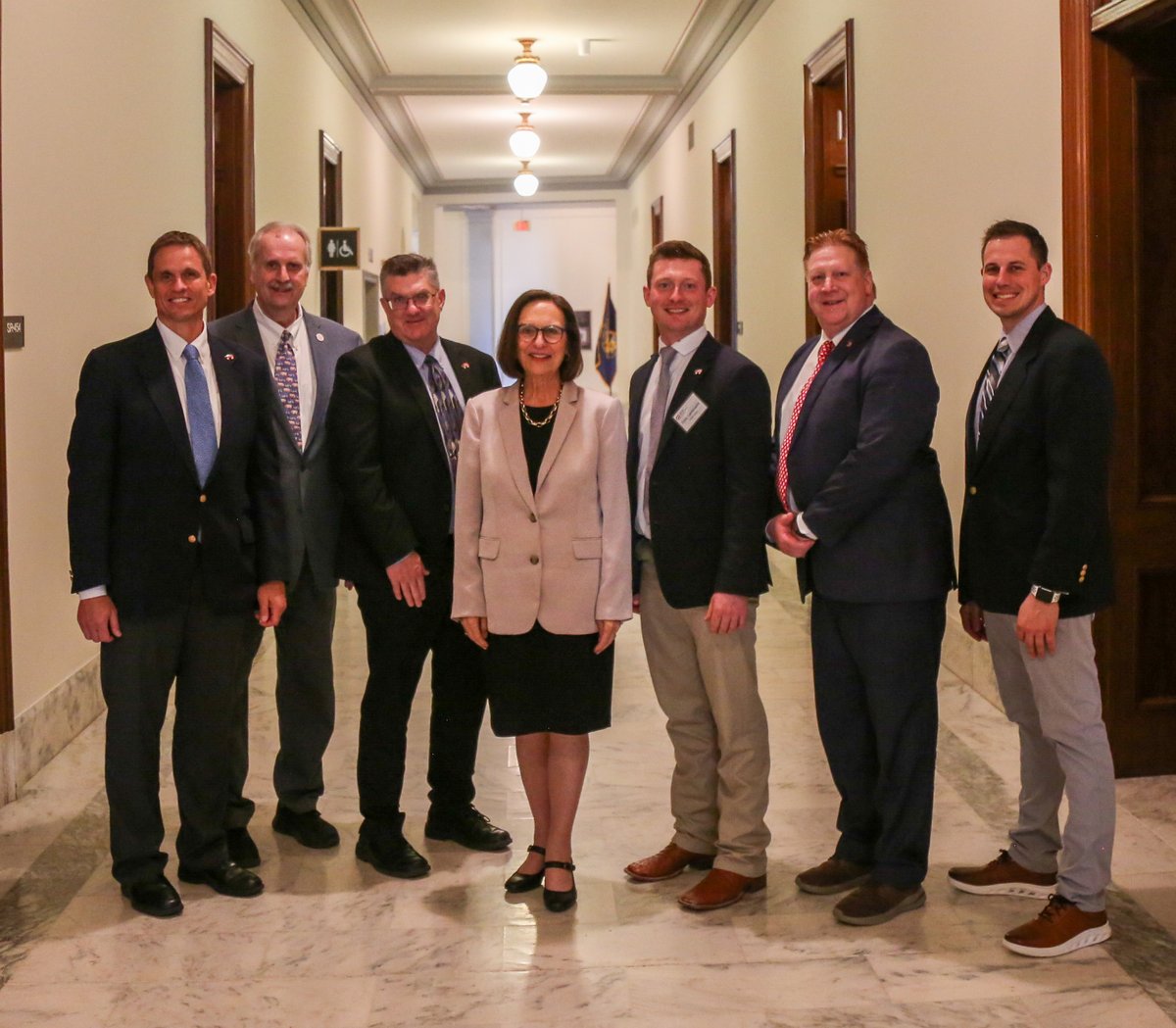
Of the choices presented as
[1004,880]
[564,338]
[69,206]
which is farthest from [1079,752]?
[69,206]

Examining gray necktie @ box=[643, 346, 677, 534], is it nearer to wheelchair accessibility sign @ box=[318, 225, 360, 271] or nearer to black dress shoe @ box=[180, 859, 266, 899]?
black dress shoe @ box=[180, 859, 266, 899]

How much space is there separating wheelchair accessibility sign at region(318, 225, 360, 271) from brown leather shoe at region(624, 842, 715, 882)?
5.71m

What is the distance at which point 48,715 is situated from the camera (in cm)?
455

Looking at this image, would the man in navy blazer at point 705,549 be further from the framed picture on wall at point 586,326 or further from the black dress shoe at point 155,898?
the framed picture on wall at point 586,326

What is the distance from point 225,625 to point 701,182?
9.49 metres

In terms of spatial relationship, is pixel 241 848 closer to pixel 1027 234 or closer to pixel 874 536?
pixel 874 536

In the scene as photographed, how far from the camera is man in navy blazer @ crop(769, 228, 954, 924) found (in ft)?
10.3

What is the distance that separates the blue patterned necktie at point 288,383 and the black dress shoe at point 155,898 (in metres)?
Answer: 1.19

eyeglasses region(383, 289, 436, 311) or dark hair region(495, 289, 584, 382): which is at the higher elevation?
eyeglasses region(383, 289, 436, 311)

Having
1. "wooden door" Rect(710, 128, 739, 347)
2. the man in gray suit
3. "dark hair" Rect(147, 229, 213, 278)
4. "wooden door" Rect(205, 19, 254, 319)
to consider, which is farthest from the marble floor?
"wooden door" Rect(710, 128, 739, 347)

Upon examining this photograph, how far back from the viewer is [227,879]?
3.48 m

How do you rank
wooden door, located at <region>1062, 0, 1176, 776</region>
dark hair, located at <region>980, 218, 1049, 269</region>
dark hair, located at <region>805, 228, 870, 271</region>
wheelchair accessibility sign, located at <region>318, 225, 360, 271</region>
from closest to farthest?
1. dark hair, located at <region>980, 218, 1049, 269</region>
2. dark hair, located at <region>805, 228, 870, 271</region>
3. wooden door, located at <region>1062, 0, 1176, 776</region>
4. wheelchair accessibility sign, located at <region>318, 225, 360, 271</region>

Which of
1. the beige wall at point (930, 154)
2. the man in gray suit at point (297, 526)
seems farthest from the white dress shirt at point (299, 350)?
the beige wall at point (930, 154)

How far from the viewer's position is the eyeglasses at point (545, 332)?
3232 mm
